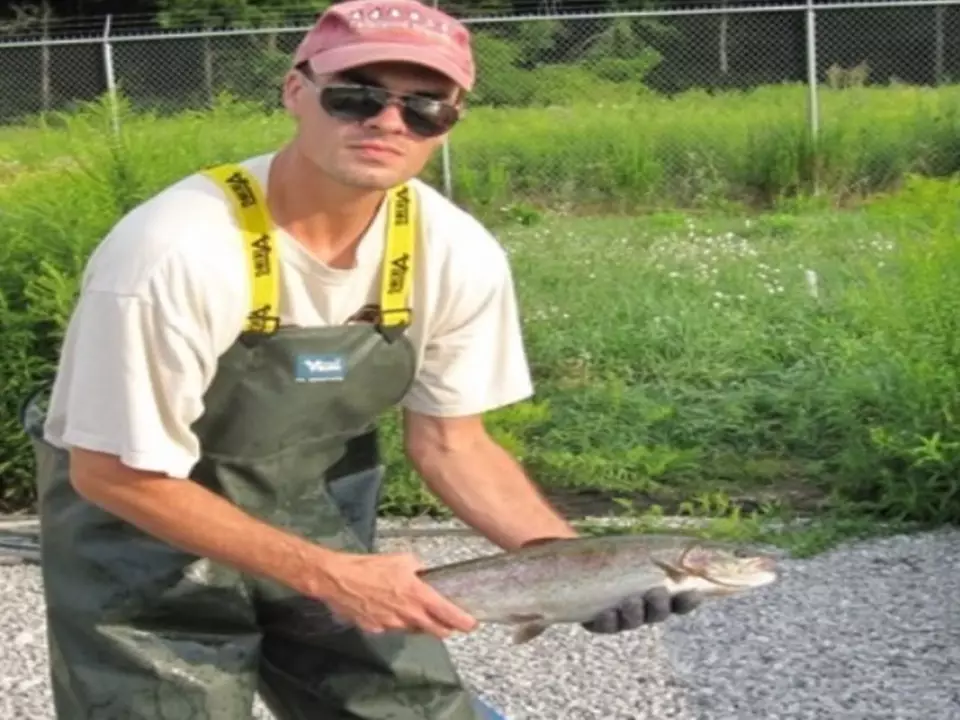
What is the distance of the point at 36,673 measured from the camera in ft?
18.2

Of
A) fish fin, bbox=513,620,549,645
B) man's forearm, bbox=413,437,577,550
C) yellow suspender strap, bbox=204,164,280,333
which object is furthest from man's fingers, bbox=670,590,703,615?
yellow suspender strap, bbox=204,164,280,333

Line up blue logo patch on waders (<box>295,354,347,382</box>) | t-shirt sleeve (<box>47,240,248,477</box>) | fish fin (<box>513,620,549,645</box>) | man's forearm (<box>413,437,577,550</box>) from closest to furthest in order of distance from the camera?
t-shirt sleeve (<box>47,240,248,477</box>)
blue logo patch on waders (<box>295,354,347,382</box>)
fish fin (<box>513,620,549,645</box>)
man's forearm (<box>413,437,577,550</box>)

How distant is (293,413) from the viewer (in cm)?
294

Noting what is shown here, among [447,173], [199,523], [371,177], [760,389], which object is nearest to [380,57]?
[371,177]

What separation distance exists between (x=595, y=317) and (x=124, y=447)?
23.1 feet

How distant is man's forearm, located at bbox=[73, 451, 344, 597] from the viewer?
2.73 m

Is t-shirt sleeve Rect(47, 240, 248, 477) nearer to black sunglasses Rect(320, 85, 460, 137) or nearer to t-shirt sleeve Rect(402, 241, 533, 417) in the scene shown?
black sunglasses Rect(320, 85, 460, 137)

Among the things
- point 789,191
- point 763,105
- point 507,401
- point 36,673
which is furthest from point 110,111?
point 763,105

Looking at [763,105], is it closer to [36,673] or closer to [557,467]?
[557,467]

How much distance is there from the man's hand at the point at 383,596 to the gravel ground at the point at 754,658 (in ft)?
7.64

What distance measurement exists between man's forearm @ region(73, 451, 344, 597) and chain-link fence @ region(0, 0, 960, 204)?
13234mm

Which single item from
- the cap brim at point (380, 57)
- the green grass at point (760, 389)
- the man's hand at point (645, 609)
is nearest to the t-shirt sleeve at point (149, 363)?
the cap brim at point (380, 57)

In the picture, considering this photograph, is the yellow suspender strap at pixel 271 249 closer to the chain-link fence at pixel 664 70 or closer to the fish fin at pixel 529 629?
the fish fin at pixel 529 629

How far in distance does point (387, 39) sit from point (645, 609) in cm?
96
